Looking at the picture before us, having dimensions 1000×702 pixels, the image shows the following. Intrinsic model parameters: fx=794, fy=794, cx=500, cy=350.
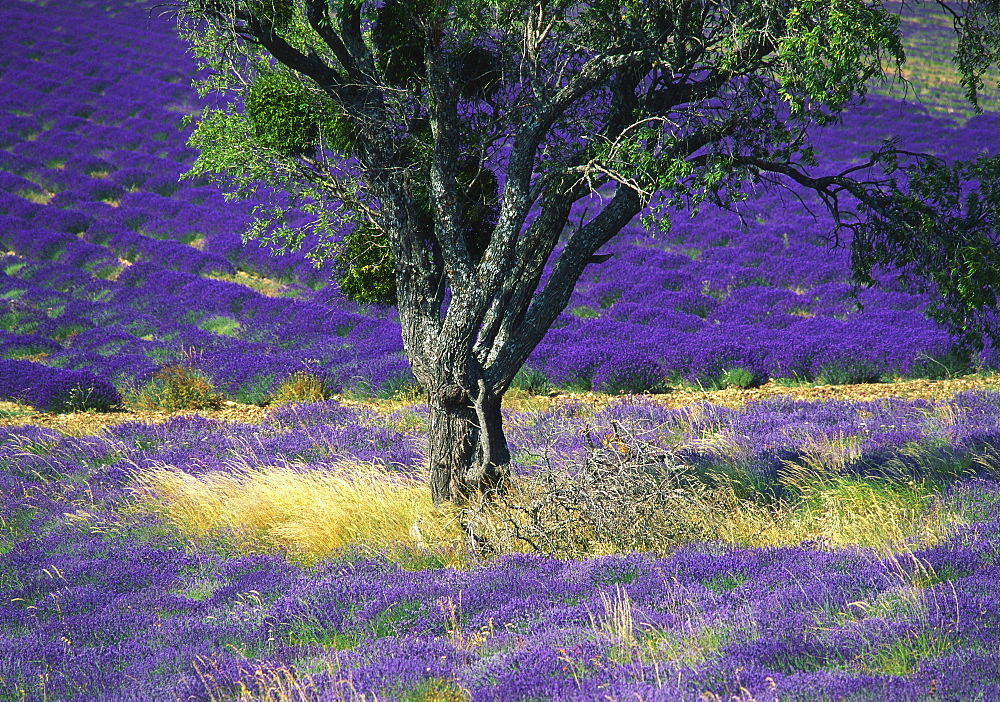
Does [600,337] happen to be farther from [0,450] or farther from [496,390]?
[0,450]

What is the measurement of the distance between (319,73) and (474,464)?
9.52ft

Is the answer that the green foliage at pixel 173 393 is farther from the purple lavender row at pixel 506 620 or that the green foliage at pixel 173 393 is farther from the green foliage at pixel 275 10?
the green foliage at pixel 275 10

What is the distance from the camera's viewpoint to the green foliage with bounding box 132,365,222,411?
1069 centimetres

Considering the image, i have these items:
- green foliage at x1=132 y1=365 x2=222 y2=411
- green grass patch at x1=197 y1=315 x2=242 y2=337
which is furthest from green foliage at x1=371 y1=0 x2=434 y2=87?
green grass patch at x1=197 y1=315 x2=242 y2=337

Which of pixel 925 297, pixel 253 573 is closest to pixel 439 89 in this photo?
pixel 253 573

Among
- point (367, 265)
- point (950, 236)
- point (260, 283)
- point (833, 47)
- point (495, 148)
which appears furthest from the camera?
point (260, 283)

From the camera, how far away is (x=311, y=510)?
5.85 meters

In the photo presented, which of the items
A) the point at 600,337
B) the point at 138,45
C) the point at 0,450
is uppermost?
the point at 138,45

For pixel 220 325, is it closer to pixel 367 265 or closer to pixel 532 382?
pixel 532 382

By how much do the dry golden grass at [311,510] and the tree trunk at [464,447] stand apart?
0.23 meters

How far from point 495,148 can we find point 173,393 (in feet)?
22.2

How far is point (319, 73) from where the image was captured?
17.7 feet

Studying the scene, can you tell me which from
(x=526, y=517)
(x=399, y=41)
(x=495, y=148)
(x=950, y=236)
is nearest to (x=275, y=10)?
(x=399, y=41)

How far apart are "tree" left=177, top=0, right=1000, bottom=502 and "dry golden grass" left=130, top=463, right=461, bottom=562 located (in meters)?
0.40
